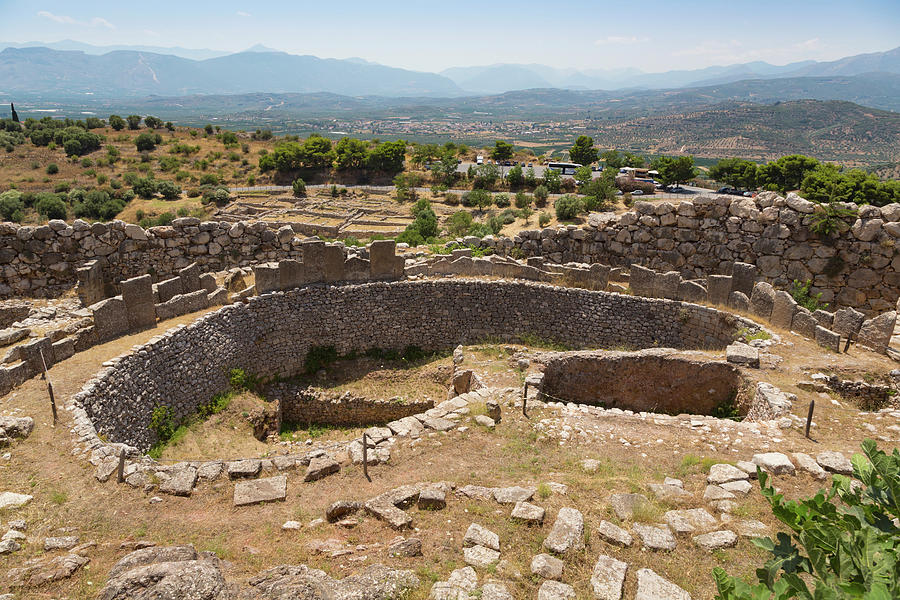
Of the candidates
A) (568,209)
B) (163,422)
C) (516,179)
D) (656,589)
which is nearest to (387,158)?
(516,179)

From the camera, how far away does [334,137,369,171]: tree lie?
62.6m

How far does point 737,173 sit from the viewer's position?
1916 inches

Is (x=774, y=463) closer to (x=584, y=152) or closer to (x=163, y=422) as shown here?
(x=163, y=422)

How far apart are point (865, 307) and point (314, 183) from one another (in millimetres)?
56434

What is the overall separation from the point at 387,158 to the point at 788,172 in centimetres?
4052

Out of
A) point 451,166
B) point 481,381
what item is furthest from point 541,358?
point 451,166

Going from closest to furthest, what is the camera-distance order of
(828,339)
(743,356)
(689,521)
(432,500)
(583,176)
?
(689,521) < (432,500) < (743,356) < (828,339) < (583,176)

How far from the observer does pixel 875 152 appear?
117312mm

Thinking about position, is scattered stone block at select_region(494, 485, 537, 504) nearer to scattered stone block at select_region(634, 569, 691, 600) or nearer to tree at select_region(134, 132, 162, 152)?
scattered stone block at select_region(634, 569, 691, 600)

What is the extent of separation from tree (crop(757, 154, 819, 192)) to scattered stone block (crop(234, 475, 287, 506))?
44.2 meters

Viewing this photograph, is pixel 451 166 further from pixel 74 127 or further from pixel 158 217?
pixel 74 127

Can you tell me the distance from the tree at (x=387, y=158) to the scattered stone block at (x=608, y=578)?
59.9 metres

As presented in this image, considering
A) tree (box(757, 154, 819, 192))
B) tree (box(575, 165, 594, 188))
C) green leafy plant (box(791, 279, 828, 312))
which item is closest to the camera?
green leafy plant (box(791, 279, 828, 312))

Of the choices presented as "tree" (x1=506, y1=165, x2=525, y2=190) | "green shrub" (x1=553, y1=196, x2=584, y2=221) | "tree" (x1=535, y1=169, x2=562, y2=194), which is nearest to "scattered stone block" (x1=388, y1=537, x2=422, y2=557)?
"green shrub" (x1=553, y1=196, x2=584, y2=221)
